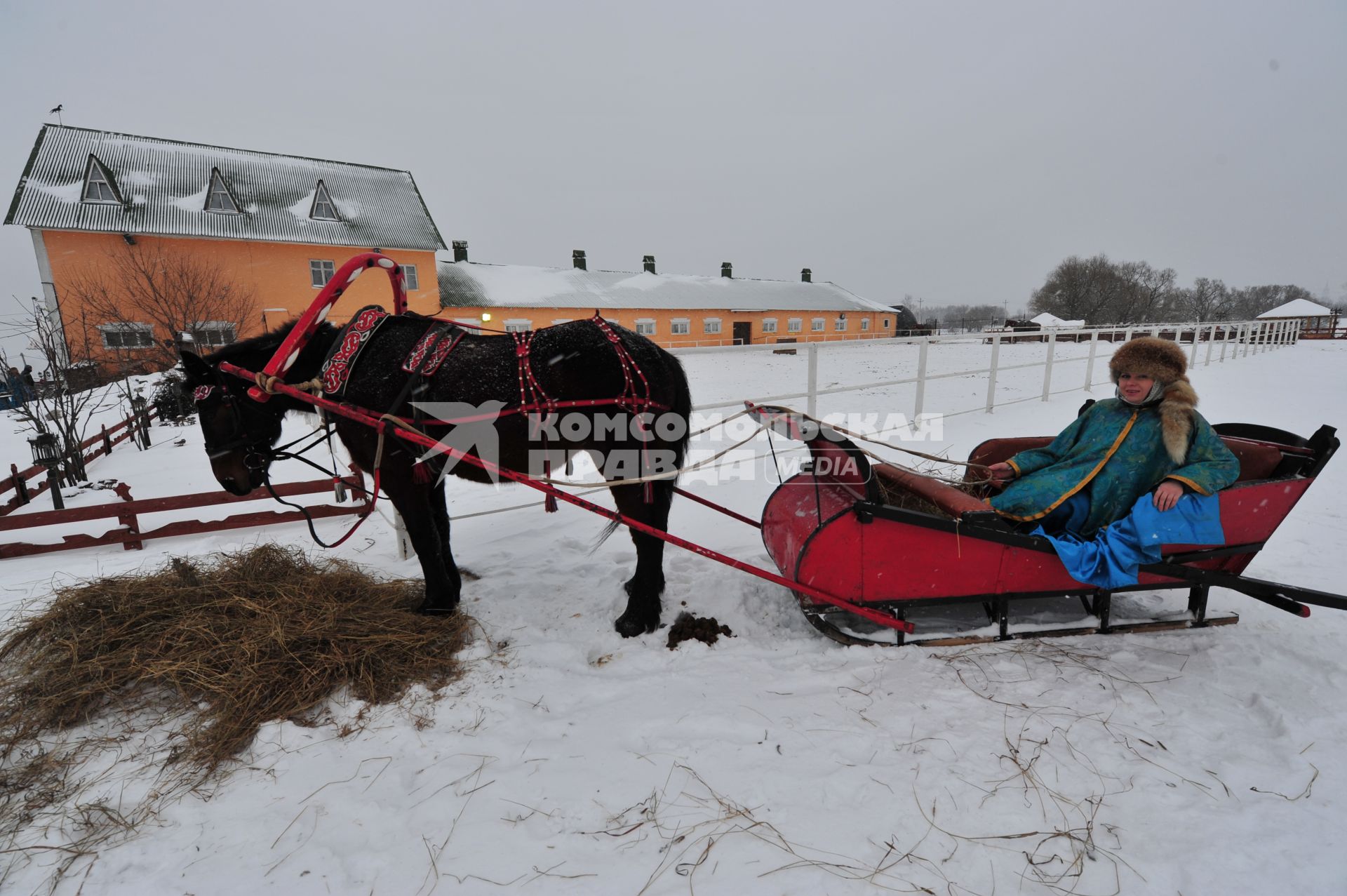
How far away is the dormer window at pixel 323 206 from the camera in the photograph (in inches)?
737

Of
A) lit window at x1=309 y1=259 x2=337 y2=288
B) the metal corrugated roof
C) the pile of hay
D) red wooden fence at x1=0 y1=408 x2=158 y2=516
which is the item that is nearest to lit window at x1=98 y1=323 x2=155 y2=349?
the metal corrugated roof

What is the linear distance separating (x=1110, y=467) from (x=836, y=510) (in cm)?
132

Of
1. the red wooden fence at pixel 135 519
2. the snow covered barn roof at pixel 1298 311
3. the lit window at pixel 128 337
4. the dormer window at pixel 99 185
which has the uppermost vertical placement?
the dormer window at pixel 99 185

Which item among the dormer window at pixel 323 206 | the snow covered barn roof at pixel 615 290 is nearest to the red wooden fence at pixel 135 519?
the snow covered barn roof at pixel 615 290

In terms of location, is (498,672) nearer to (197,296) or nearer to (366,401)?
(366,401)

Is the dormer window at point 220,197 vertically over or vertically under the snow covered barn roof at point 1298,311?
over

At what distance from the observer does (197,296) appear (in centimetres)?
1312

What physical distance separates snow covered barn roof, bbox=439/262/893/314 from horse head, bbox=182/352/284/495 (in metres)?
19.3

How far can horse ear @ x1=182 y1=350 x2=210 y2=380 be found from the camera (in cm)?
252

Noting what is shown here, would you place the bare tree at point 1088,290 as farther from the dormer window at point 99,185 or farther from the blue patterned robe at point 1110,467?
the dormer window at point 99,185

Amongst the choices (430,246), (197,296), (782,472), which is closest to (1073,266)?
(430,246)

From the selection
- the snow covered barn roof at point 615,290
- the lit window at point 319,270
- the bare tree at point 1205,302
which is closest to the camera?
the lit window at point 319,270

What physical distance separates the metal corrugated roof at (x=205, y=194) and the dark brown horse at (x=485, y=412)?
62.9ft

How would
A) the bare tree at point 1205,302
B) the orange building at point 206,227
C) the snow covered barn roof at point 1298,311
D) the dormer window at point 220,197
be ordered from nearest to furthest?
the orange building at point 206,227
the dormer window at point 220,197
the snow covered barn roof at point 1298,311
the bare tree at point 1205,302
